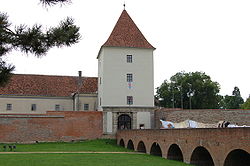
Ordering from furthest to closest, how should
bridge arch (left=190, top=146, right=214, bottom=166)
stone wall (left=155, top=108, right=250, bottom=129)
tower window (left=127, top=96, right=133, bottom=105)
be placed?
tower window (left=127, top=96, right=133, bottom=105) → stone wall (left=155, top=108, right=250, bottom=129) → bridge arch (left=190, top=146, right=214, bottom=166)

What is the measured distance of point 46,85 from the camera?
136 feet

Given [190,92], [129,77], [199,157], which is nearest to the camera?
[199,157]

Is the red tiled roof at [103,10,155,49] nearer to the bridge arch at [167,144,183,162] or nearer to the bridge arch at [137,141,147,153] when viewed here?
the bridge arch at [137,141,147,153]

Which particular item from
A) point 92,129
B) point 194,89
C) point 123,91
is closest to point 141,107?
point 123,91

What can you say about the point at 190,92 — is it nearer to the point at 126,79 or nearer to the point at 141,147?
the point at 126,79

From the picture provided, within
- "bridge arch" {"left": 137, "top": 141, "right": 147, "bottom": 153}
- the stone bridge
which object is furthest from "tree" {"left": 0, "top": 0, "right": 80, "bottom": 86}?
"bridge arch" {"left": 137, "top": 141, "right": 147, "bottom": 153}

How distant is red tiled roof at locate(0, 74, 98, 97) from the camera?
3956 centimetres

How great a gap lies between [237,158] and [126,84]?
20.3 m

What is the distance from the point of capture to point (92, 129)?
3284 centimetres

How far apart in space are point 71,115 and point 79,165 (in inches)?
687

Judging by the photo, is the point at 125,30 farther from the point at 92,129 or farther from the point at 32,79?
the point at 32,79

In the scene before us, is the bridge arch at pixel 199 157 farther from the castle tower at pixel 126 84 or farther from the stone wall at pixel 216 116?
the castle tower at pixel 126 84

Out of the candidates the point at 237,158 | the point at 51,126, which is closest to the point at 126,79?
the point at 51,126

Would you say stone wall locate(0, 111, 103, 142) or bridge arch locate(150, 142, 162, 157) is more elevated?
stone wall locate(0, 111, 103, 142)
